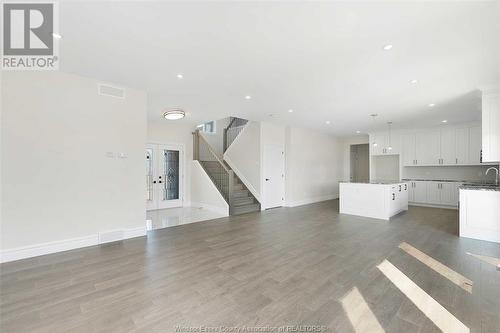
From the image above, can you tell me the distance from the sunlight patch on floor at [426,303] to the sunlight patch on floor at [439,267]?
0.52 meters

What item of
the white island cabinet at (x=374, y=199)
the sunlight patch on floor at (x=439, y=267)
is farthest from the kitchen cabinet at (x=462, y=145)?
the sunlight patch on floor at (x=439, y=267)

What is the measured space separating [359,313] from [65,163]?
4582 mm

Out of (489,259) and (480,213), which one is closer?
(489,259)

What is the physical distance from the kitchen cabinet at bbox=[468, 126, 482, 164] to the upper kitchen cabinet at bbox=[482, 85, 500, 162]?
391 centimetres

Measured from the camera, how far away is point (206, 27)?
2.43 m

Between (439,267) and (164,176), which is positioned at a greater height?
(164,176)

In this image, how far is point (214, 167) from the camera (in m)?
7.76

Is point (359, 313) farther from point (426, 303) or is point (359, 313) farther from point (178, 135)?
point (178, 135)

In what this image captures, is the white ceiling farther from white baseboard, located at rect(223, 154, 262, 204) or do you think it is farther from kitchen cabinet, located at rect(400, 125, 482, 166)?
white baseboard, located at rect(223, 154, 262, 204)

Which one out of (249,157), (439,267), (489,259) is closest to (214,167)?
(249,157)

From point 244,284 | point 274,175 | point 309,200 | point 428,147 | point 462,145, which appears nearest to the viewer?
point 244,284

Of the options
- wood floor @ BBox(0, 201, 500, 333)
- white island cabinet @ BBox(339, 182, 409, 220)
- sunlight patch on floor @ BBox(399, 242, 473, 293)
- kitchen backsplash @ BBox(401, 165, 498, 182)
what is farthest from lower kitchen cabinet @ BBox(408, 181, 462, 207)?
sunlight patch on floor @ BBox(399, 242, 473, 293)

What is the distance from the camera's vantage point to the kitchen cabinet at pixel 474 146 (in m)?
7.05

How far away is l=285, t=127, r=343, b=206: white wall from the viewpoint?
7988 millimetres
